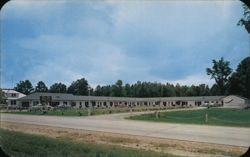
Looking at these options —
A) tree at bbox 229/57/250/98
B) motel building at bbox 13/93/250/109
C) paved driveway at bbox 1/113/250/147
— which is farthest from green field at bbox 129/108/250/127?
motel building at bbox 13/93/250/109

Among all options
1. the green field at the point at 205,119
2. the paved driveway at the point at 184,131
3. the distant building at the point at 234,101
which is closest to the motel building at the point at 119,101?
the distant building at the point at 234,101

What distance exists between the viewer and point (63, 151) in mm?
7027

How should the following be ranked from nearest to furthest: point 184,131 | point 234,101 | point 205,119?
point 184,131
point 205,119
point 234,101

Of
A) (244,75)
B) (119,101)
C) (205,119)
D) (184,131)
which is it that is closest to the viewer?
(244,75)

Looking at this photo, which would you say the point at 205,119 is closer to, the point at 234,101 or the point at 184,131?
the point at 184,131

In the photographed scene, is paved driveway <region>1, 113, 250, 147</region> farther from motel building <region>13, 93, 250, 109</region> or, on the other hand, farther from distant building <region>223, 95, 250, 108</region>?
distant building <region>223, 95, 250, 108</region>

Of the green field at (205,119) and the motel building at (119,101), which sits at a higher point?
the motel building at (119,101)

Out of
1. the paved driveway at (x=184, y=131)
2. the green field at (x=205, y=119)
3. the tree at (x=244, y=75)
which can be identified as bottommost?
the green field at (x=205, y=119)

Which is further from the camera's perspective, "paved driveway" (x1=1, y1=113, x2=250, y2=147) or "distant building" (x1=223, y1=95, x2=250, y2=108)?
"distant building" (x1=223, y1=95, x2=250, y2=108)

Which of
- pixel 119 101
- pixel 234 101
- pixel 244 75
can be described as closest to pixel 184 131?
pixel 244 75

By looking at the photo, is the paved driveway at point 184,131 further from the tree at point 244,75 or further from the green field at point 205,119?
the green field at point 205,119

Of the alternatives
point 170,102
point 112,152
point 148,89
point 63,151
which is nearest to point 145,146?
point 112,152

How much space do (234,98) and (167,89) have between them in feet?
35.8

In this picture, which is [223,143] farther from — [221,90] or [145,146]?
[221,90]
